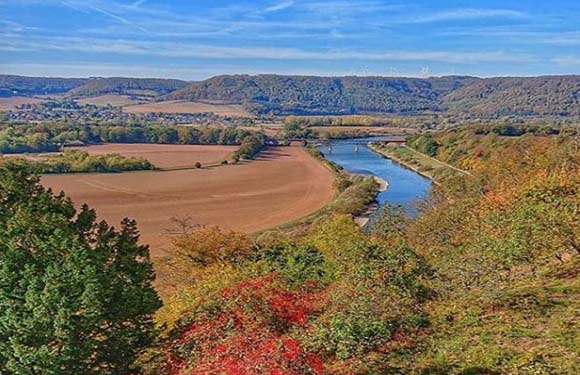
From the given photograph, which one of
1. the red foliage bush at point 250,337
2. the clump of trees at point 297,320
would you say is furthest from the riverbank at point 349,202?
the red foliage bush at point 250,337

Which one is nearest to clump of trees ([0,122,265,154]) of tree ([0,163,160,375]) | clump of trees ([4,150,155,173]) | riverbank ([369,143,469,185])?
clump of trees ([4,150,155,173])

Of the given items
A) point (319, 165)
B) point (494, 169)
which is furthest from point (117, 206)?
point (319, 165)

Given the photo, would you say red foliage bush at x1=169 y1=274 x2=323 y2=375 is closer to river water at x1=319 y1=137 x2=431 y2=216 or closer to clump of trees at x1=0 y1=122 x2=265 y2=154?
river water at x1=319 y1=137 x2=431 y2=216

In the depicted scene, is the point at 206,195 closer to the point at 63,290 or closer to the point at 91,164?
the point at 91,164

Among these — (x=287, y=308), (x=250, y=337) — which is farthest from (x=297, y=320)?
(x=250, y=337)

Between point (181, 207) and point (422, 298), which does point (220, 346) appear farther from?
point (181, 207)

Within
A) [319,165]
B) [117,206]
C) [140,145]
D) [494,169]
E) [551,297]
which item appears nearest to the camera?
[551,297]
